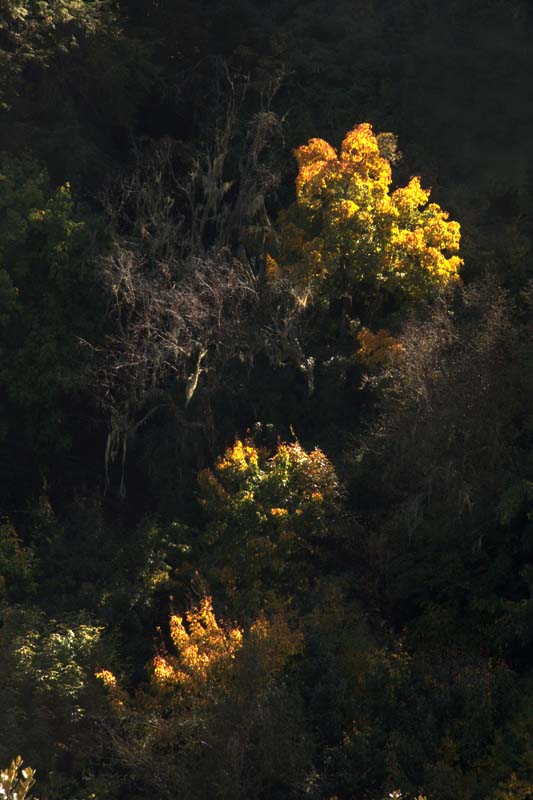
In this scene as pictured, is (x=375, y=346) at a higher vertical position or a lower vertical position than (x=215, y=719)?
higher

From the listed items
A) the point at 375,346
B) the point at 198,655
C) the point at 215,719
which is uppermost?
the point at 375,346

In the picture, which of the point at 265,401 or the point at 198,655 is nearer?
the point at 198,655

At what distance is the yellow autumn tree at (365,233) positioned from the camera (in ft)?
120

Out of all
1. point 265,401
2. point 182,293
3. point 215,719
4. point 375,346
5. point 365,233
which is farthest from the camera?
point 265,401

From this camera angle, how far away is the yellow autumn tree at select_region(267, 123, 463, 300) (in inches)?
1444

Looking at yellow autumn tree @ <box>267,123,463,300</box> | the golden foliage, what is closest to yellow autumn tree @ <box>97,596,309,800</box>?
the golden foliage

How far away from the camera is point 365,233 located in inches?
1452

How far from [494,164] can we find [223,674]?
85.5 feet

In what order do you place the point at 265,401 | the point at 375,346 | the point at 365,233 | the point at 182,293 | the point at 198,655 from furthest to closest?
the point at 265,401 < the point at 365,233 < the point at 375,346 < the point at 182,293 < the point at 198,655

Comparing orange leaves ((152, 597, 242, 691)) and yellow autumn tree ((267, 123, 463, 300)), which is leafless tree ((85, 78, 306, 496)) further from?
orange leaves ((152, 597, 242, 691))

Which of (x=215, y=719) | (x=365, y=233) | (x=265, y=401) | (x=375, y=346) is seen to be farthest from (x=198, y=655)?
(x=365, y=233)

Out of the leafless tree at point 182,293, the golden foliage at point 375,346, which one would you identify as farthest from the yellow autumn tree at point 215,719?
the golden foliage at point 375,346

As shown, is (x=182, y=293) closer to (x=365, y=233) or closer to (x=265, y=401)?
(x=265, y=401)

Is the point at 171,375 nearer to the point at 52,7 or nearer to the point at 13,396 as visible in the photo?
the point at 13,396
